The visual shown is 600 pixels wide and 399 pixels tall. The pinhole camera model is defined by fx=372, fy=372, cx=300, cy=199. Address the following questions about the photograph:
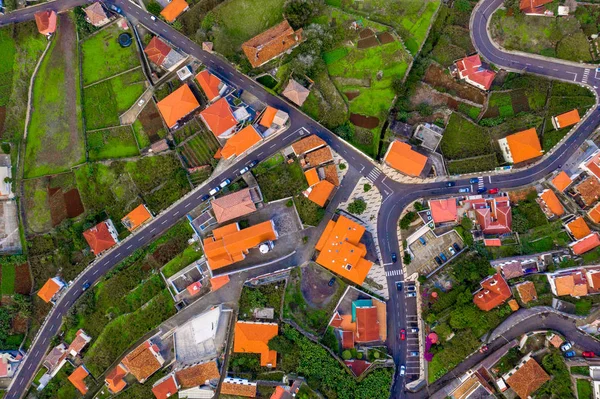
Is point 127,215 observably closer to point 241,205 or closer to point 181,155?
point 181,155

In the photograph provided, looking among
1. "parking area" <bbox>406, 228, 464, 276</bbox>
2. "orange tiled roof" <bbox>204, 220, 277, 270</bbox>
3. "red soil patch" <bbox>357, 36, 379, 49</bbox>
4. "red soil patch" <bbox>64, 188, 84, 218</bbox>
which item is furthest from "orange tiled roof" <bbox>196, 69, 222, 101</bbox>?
"parking area" <bbox>406, 228, 464, 276</bbox>

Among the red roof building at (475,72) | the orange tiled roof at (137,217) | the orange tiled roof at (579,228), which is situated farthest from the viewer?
the red roof building at (475,72)

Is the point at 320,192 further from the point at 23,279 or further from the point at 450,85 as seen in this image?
the point at 23,279

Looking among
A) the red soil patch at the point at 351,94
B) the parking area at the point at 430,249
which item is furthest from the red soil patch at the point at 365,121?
the parking area at the point at 430,249

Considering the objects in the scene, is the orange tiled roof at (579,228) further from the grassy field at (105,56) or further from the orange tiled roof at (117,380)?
the grassy field at (105,56)

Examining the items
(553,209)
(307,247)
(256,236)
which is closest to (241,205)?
(256,236)
